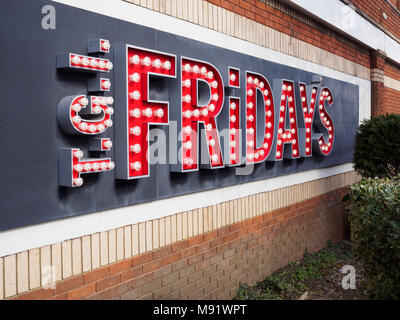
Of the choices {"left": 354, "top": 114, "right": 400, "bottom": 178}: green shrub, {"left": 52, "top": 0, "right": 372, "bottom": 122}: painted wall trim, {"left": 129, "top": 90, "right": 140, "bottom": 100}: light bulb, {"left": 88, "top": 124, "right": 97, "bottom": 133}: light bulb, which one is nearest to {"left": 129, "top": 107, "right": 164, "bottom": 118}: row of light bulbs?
{"left": 129, "top": 90, "right": 140, "bottom": 100}: light bulb

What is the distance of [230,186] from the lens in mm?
5898

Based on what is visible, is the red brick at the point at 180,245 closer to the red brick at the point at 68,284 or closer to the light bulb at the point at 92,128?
the red brick at the point at 68,284

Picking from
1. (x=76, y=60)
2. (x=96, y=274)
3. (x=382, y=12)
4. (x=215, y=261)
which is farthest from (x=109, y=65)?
(x=382, y=12)

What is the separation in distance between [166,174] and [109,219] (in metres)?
0.90

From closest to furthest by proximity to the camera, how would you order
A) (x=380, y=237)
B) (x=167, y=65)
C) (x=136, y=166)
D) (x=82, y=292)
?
(x=82, y=292) < (x=136, y=166) < (x=167, y=65) < (x=380, y=237)

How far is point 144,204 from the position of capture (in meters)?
4.49

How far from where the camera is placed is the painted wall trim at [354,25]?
8000 millimetres

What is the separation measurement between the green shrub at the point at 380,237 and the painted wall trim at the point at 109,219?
1.58 meters

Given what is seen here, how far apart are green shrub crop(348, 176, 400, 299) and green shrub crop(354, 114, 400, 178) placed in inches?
102

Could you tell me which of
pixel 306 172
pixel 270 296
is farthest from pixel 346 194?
pixel 270 296

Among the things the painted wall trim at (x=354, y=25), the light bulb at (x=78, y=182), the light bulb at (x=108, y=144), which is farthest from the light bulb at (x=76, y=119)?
the painted wall trim at (x=354, y=25)

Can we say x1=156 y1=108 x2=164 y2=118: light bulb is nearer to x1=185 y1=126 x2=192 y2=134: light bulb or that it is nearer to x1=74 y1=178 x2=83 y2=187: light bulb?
x1=185 y1=126 x2=192 y2=134: light bulb

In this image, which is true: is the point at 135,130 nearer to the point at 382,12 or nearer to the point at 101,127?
the point at 101,127
